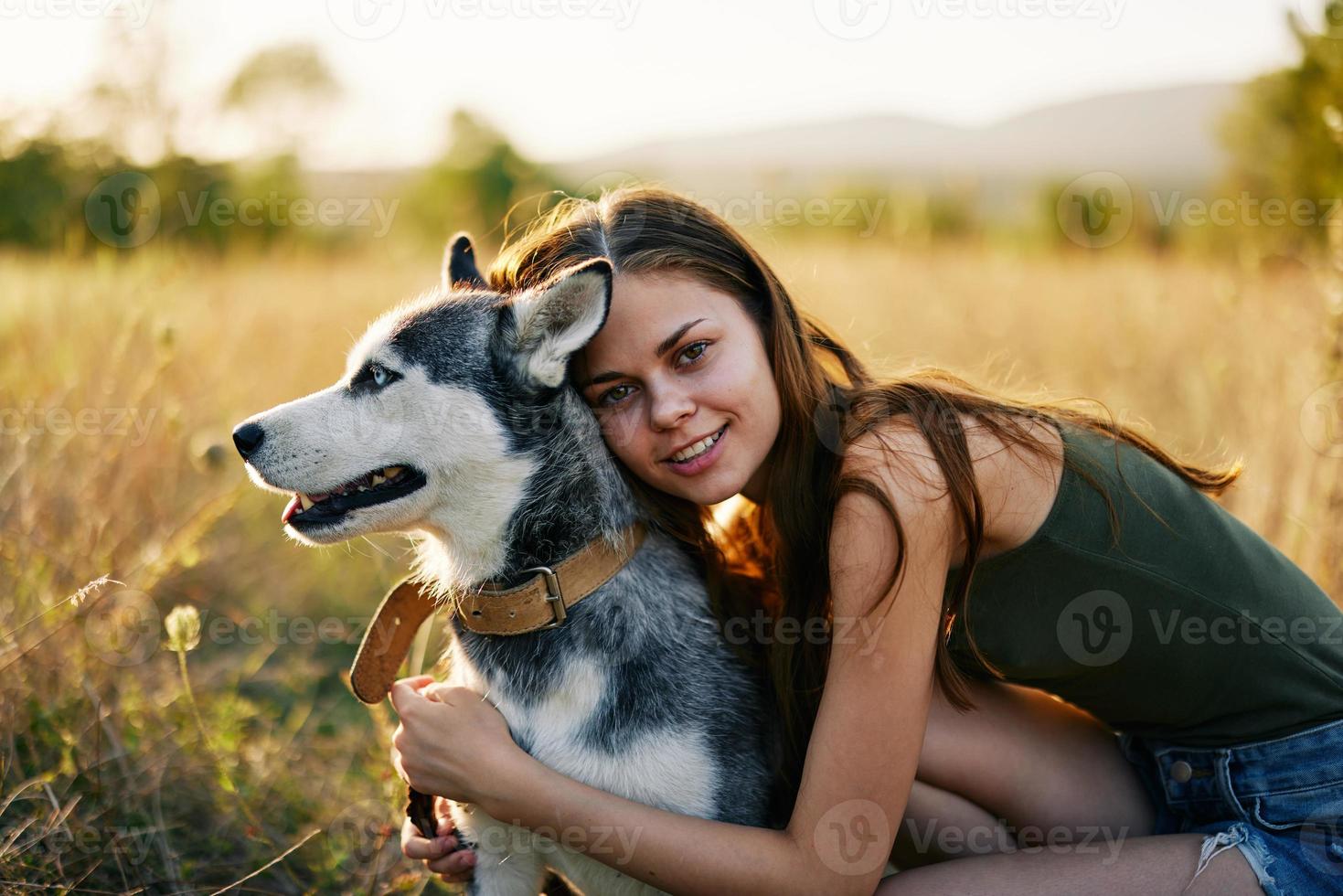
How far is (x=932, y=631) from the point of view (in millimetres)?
1939

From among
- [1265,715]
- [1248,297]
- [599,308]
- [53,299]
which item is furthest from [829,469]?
[1248,297]

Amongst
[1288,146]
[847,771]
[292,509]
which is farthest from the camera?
[1288,146]

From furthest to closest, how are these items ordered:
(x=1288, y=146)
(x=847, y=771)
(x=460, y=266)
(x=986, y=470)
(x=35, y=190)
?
1. (x=1288, y=146)
2. (x=35, y=190)
3. (x=460, y=266)
4. (x=986, y=470)
5. (x=847, y=771)

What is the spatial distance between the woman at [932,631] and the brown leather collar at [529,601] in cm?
14

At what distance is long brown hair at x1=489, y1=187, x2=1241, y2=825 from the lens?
2.13 metres

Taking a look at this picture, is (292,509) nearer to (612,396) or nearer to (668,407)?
(612,396)

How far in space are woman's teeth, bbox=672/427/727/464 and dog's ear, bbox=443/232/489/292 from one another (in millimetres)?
789

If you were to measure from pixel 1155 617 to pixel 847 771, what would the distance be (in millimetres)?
774

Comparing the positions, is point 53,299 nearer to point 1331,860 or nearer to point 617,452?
point 617,452

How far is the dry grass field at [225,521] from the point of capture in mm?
2625

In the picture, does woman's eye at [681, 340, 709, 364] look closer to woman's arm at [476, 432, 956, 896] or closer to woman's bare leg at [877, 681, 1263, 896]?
woman's arm at [476, 432, 956, 896]

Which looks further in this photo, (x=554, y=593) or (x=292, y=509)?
(x=292, y=509)

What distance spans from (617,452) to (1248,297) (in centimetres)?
501

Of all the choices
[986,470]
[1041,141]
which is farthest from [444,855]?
[1041,141]
